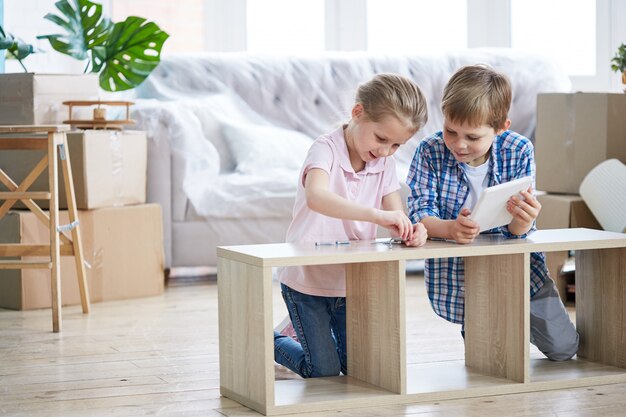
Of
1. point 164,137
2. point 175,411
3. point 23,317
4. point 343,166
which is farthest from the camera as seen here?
point 164,137

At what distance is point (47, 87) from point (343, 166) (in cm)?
142

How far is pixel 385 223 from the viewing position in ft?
6.11

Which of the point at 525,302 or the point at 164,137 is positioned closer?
the point at 525,302

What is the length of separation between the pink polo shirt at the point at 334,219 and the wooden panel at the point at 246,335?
0.22 meters

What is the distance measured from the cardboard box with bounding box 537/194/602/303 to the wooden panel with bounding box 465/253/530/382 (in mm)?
1044

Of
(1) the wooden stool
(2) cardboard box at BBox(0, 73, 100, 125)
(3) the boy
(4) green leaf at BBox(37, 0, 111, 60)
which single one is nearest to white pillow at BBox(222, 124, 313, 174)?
(4) green leaf at BBox(37, 0, 111, 60)

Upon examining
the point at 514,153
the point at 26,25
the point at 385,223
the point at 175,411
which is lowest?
the point at 175,411

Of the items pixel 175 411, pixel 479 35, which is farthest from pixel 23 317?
pixel 479 35

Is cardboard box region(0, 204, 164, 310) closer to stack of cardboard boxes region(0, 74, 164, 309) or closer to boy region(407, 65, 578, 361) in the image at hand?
stack of cardboard boxes region(0, 74, 164, 309)

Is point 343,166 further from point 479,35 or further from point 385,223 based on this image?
point 479,35

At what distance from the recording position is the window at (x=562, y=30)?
4762 millimetres

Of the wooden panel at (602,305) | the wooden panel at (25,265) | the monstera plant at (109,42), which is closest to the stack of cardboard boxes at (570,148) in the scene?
the wooden panel at (602,305)

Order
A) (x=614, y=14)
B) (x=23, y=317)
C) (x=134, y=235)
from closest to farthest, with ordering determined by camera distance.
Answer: (x=23, y=317)
(x=134, y=235)
(x=614, y=14)

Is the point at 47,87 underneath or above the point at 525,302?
above
